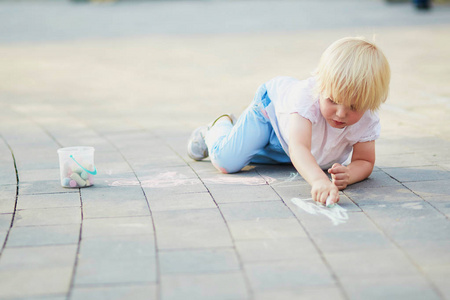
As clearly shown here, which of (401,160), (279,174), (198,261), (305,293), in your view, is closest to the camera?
(305,293)


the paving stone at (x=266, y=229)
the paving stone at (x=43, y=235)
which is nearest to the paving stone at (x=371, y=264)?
the paving stone at (x=266, y=229)

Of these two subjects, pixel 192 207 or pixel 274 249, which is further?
pixel 192 207

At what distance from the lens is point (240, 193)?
3486 mm

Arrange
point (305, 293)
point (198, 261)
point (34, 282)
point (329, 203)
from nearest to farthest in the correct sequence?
point (305, 293) → point (34, 282) → point (198, 261) → point (329, 203)

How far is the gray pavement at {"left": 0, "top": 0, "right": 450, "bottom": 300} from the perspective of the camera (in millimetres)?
2393

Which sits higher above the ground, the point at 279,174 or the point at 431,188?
the point at 431,188

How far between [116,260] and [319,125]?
1560 millimetres

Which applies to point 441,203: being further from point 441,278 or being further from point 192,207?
point 192,207

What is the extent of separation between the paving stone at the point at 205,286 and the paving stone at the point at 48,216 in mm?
873

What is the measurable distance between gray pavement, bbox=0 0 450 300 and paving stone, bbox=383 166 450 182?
1 cm

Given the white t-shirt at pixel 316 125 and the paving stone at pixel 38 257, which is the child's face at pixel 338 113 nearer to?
the white t-shirt at pixel 316 125

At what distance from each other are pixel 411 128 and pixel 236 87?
2931 millimetres

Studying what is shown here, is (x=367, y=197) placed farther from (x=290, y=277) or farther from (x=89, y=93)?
(x=89, y=93)

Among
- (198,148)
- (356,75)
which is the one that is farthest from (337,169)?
(198,148)
